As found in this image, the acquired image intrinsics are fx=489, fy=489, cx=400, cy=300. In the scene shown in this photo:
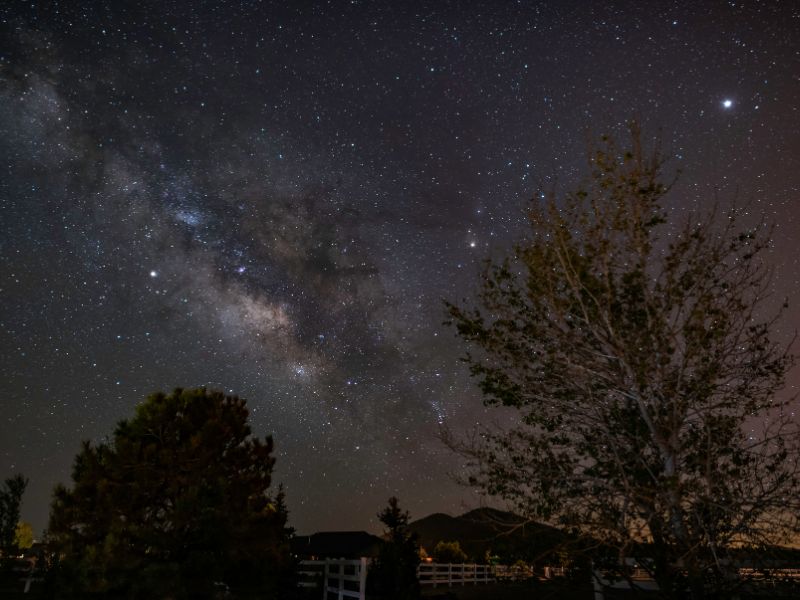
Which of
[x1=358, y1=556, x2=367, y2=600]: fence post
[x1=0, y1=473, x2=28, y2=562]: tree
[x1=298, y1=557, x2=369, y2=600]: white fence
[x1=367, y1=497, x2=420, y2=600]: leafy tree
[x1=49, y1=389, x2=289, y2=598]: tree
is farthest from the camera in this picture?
[x1=0, y1=473, x2=28, y2=562]: tree

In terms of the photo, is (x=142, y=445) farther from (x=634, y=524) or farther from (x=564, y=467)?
(x=634, y=524)

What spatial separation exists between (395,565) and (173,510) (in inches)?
300

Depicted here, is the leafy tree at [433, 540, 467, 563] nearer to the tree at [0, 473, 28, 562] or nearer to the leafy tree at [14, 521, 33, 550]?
the tree at [0, 473, 28, 562]

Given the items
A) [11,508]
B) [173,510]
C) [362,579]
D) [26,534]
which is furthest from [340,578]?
[26,534]

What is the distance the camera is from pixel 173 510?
30.9 ft

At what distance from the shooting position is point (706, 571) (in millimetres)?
4922

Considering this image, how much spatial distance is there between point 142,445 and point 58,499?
1.78m

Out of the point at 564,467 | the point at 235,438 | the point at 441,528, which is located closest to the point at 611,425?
the point at 564,467

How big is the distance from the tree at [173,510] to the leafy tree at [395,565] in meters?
4.30

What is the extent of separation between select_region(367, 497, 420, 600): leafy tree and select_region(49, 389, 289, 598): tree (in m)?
4.30

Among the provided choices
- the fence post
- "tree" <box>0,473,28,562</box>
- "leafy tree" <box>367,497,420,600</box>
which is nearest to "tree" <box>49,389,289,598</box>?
the fence post

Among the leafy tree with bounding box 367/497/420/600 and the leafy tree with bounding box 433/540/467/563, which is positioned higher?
the leafy tree with bounding box 367/497/420/600

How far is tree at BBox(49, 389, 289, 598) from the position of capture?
8469mm

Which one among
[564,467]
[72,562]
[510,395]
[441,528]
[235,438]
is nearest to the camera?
[564,467]
